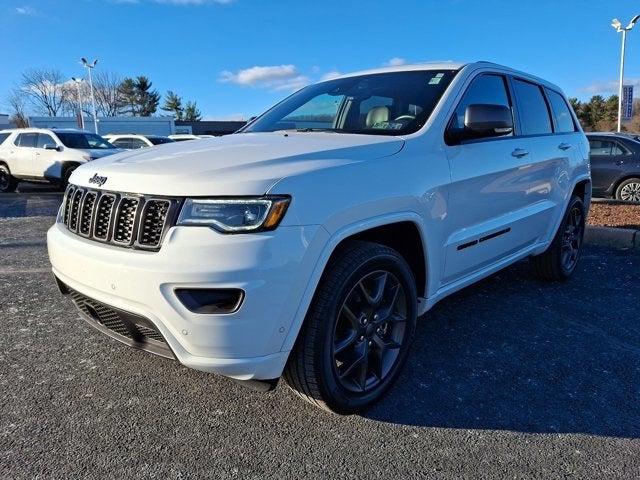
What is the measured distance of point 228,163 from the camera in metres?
2.28

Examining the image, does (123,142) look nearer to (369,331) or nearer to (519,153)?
(519,153)

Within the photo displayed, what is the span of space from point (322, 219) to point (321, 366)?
0.67 metres

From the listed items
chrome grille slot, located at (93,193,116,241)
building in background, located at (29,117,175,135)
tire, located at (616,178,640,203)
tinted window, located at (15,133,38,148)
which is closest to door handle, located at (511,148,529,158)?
chrome grille slot, located at (93,193,116,241)

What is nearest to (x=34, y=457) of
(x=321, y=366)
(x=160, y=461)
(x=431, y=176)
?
(x=160, y=461)

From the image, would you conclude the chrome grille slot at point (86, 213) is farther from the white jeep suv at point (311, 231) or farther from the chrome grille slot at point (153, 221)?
the chrome grille slot at point (153, 221)

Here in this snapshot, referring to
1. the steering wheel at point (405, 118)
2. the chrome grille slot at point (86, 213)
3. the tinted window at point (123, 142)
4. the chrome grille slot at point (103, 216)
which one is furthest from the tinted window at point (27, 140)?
→ the steering wheel at point (405, 118)

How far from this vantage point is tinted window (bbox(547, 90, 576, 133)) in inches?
184

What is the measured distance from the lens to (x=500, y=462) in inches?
86.9

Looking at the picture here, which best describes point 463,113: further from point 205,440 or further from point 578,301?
point 205,440

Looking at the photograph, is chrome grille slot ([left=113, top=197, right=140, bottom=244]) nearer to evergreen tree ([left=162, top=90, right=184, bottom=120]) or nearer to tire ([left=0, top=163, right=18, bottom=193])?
tire ([left=0, top=163, right=18, bottom=193])

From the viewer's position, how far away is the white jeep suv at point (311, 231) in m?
2.04

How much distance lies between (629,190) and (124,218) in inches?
420

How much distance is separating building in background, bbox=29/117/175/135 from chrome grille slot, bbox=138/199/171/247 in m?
38.7

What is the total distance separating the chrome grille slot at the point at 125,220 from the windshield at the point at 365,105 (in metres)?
1.43
